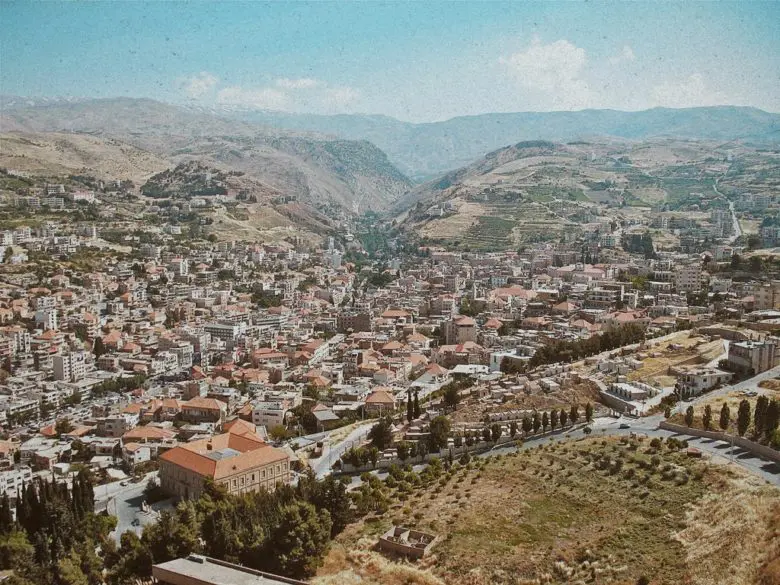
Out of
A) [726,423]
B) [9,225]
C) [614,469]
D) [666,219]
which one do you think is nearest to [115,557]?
[614,469]

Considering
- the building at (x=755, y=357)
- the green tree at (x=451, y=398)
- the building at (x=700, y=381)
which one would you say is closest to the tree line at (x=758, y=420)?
Result: the building at (x=700, y=381)

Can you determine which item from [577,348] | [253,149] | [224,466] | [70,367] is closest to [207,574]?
[224,466]

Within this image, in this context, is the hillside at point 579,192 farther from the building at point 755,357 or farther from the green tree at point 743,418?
the green tree at point 743,418

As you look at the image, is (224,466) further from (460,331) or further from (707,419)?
(460,331)

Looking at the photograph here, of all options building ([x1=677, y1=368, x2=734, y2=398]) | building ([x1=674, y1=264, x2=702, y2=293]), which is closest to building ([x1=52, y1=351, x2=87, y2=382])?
building ([x1=677, y1=368, x2=734, y2=398])

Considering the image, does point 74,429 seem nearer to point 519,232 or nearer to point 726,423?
point 726,423

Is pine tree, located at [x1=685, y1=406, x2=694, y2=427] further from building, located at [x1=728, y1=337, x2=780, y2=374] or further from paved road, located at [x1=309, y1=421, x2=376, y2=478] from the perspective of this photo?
paved road, located at [x1=309, y1=421, x2=376, y2=478]
